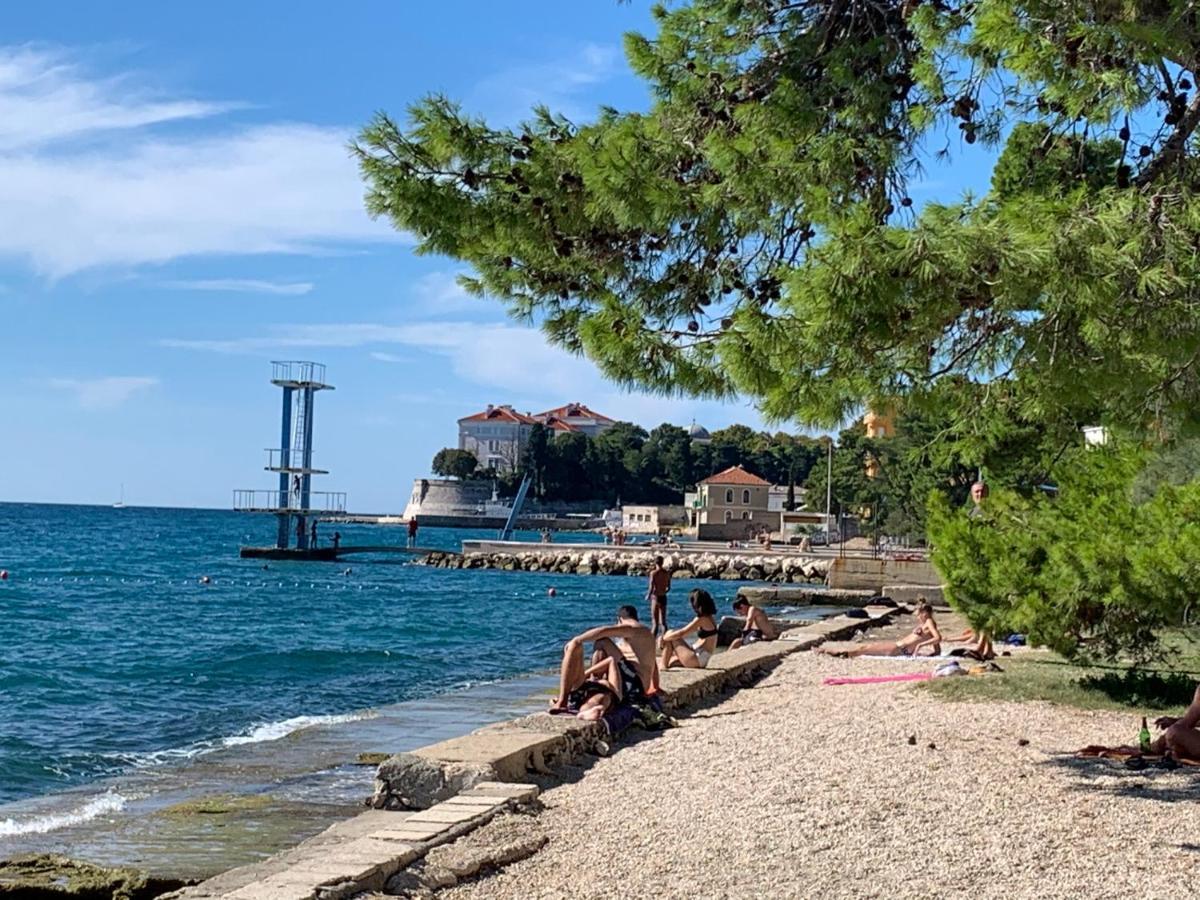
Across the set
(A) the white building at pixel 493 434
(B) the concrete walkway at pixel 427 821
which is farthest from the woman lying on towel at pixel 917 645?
(A) the white building at pixel 493 434

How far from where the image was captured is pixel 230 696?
21.3 m

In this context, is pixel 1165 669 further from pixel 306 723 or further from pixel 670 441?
pixel 670 441

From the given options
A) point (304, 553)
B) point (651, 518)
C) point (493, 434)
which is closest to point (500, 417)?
point (493, 434)

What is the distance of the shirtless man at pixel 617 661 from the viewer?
11.4m

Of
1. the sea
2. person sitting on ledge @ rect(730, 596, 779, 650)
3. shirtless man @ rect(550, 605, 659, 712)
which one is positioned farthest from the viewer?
person sitting on ledge @ rect(730, 596, 779, 650)

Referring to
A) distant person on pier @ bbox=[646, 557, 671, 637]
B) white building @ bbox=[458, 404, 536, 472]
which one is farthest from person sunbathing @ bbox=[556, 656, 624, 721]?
white building @ bbox=[458, 404, 536, 472]

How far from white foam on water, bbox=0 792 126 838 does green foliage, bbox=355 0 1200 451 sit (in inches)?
231

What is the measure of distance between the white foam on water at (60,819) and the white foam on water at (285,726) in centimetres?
358

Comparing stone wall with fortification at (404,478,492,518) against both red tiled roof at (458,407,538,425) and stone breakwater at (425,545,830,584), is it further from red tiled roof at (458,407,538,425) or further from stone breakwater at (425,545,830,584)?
stone breakwater at (425,545,830,584)

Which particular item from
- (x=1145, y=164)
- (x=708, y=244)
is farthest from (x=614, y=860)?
(x=1145, y=164)

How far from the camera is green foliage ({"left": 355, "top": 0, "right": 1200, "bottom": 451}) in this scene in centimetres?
611

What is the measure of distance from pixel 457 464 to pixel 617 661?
15390 cm

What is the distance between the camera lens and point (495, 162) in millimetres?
7766

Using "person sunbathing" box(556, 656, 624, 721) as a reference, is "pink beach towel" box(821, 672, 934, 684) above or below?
below
